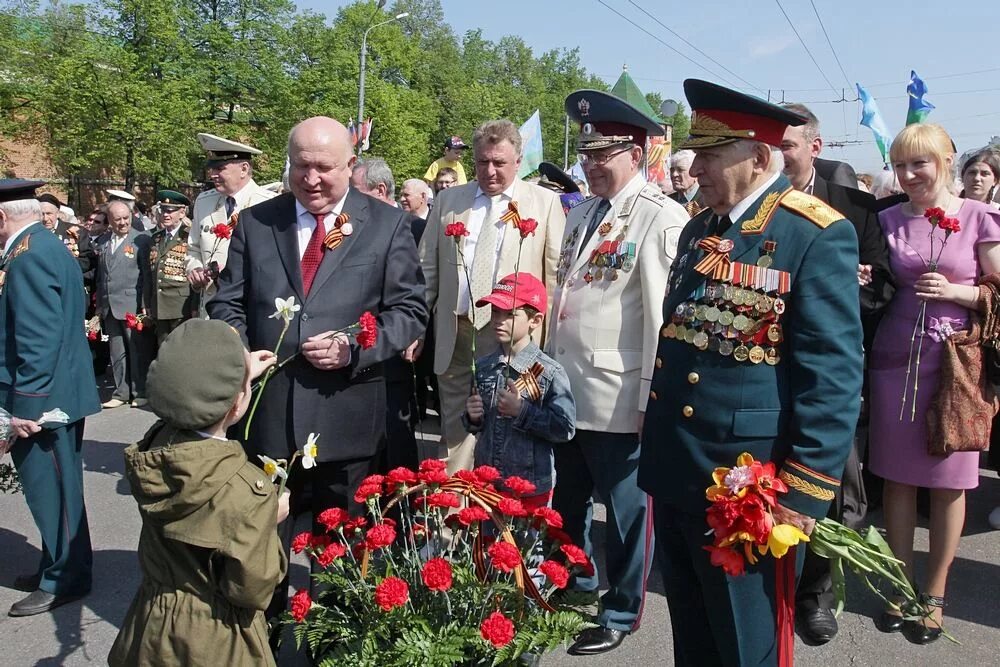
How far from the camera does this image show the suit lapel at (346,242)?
3.17 m

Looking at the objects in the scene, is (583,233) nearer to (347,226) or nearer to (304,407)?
(347,226)

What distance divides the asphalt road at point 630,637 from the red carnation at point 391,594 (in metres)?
1.29

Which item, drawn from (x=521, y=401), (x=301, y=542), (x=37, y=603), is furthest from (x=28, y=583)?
(x=521, y=401)

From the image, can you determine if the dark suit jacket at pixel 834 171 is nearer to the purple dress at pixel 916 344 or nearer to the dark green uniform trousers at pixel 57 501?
the purple dress at pixel 916 344

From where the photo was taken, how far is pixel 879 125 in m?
8.12

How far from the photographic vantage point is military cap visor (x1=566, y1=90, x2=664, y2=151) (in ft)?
11.1

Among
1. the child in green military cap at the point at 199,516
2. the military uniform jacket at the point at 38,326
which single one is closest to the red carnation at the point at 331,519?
the child in green military cap at the point at 199,516

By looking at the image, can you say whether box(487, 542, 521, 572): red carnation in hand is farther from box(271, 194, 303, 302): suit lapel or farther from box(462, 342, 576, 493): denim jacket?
box(271, 194, 303, 302): suit lapel

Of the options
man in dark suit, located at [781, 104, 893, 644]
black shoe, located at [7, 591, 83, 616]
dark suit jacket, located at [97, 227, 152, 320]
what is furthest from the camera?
dark suit jacket, located at [97, 227, 152, 320]

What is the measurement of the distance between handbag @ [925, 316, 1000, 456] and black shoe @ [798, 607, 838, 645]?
87 cm

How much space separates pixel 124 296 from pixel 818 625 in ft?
24.3

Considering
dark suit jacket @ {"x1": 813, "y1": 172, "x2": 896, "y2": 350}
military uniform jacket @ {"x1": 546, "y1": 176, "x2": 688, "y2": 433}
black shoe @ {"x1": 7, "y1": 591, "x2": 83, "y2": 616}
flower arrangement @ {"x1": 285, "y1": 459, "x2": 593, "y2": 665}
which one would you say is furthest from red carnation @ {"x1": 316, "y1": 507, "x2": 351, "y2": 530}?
dark suit jacket @ {"x1": 813, "y1": 172, "x2": 896, "y2": 350}

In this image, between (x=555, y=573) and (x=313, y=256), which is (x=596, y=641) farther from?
(x=313, y=256)

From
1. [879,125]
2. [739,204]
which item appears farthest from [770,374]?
[879,125]
